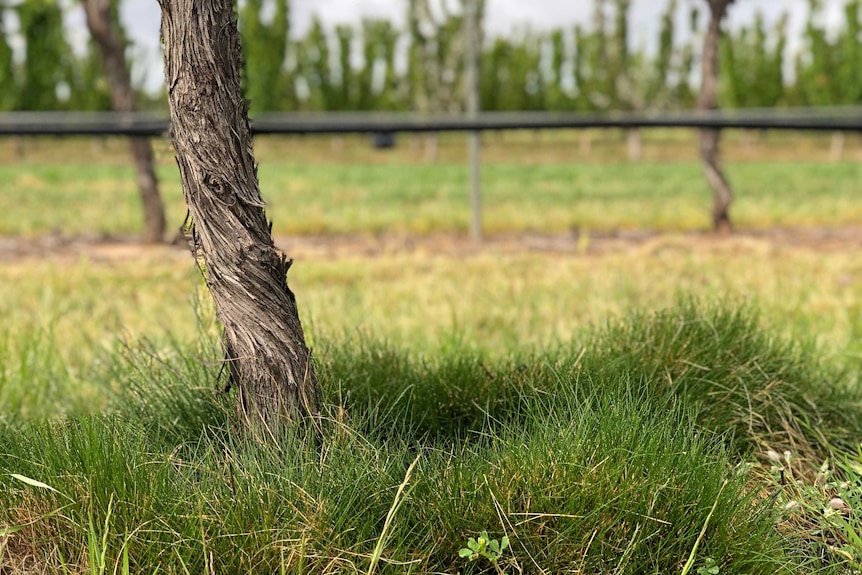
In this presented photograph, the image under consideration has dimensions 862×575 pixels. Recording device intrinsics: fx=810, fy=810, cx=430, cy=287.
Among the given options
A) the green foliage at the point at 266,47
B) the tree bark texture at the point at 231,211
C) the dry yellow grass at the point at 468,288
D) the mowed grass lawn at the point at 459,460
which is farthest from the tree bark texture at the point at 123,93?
the green foliage at the point at 266,47

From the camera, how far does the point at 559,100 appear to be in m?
36.3

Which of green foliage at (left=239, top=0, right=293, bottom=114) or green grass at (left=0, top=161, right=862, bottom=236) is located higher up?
green foliage at (left=239, top=0, right=293, bottom=114)

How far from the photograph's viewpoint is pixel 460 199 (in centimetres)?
1330

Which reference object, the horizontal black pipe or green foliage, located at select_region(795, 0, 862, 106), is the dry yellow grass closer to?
the horizontal black pipe

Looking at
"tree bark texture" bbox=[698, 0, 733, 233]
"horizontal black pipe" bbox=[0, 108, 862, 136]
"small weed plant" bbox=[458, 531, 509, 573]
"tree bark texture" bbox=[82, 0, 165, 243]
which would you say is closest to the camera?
"small weed plant" bbox=[458, 531, 509, 573]

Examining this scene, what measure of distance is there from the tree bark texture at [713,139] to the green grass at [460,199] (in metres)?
0.59

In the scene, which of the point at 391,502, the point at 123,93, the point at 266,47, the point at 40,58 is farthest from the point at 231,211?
the point at 266,47

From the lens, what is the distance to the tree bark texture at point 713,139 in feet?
25.4

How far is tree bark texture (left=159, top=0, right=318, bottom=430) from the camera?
1790 mm

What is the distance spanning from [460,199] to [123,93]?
690 cm

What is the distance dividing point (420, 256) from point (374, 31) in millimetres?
36243

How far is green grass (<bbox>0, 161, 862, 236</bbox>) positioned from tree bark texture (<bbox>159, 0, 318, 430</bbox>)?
691 centimetres

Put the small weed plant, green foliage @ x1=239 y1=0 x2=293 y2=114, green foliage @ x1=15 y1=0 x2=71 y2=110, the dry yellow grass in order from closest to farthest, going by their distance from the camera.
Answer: the small weed plant → the dry yellow grass → green foliage @ x1=15 y1=0 x2=71 y2=110 → green foliage @ x1=239 y1=0 x2=293 y2=114

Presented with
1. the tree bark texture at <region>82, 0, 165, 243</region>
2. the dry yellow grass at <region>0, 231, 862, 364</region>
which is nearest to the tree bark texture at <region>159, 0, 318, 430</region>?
the dry yellow grass at <region>0, 231, 862, 364</region>
